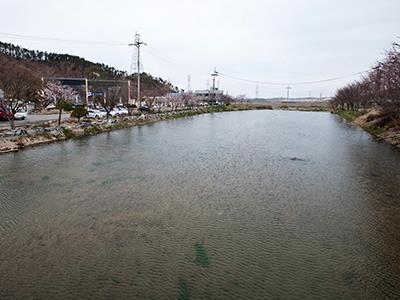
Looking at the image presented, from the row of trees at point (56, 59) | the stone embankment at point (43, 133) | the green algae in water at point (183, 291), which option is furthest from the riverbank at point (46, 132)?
the row of trees at point (56, 59)

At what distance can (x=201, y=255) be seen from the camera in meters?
4.68

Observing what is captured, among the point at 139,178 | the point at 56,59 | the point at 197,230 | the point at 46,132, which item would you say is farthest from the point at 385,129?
the point at 56,59

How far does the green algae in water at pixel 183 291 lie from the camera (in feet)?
12.1

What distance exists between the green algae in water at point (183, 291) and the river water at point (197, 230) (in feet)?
0.06

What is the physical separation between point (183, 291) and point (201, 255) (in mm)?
926

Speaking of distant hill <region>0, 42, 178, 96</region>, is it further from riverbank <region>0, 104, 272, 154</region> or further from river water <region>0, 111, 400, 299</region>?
river water <region>0, 111, 400, 299</region>

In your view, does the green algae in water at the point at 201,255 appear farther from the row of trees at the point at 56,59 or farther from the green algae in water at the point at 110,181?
the row of trees at the point at 56,59

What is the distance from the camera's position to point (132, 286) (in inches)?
152

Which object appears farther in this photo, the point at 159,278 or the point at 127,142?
the point at 127,142

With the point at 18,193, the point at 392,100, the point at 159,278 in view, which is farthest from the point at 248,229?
the point at 392,100

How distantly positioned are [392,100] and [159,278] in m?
16.2

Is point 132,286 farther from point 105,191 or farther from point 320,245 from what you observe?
point 105,191

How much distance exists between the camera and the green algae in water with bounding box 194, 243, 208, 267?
4449mm

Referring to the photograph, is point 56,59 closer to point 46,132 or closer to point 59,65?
point 59,65
